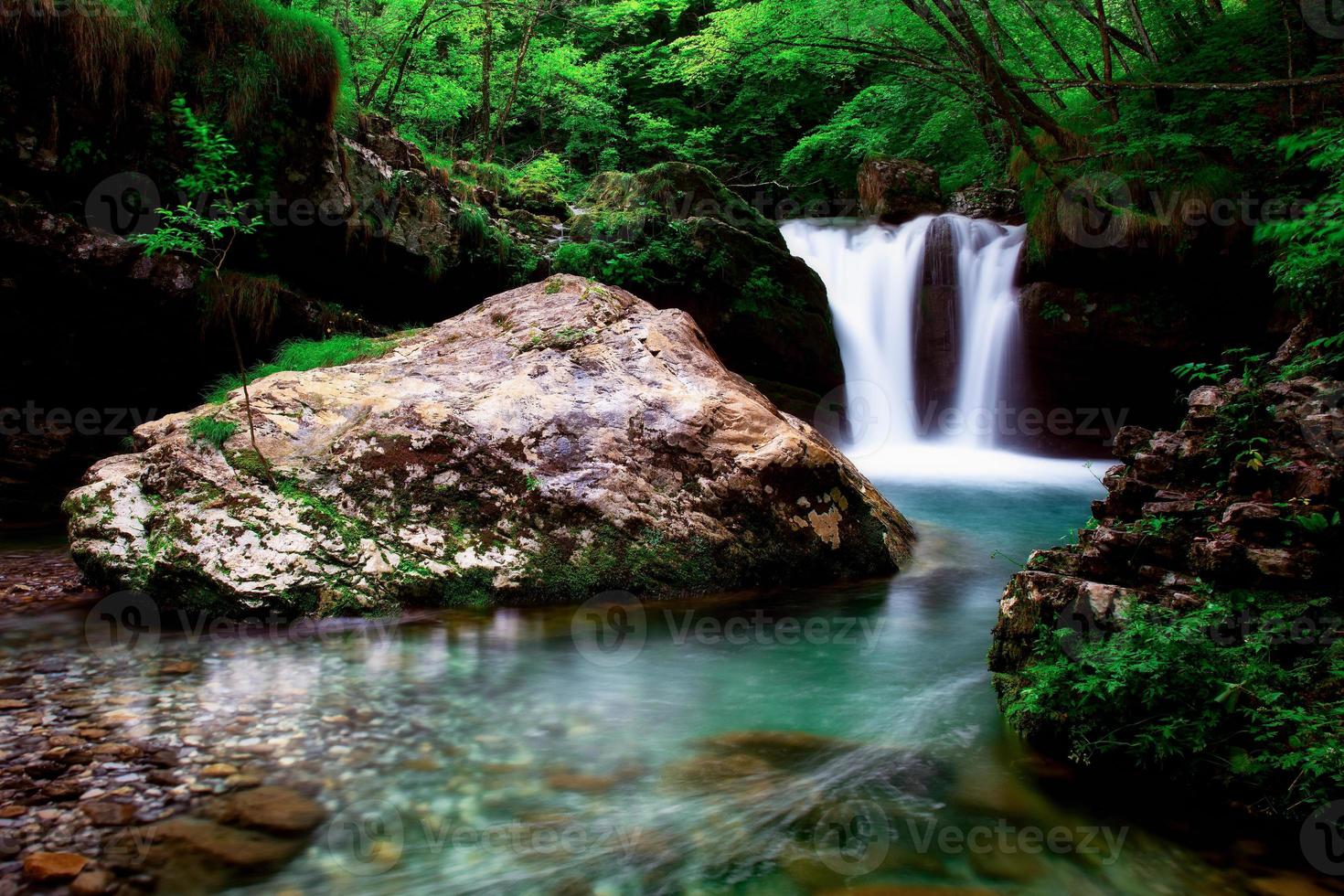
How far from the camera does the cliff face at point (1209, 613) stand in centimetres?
247

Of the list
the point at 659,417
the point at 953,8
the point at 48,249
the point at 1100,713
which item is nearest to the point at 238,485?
the point at 659,417

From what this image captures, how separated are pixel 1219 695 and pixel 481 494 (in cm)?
382

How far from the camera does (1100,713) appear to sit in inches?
106

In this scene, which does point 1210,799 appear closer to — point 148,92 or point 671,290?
point 671,290

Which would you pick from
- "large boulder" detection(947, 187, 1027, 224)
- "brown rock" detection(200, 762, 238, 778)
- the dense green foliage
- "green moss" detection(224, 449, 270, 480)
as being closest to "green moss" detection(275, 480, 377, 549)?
"green moss" detection(224, 449, 270, 480)

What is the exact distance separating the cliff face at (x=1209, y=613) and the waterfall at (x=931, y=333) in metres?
6.92
